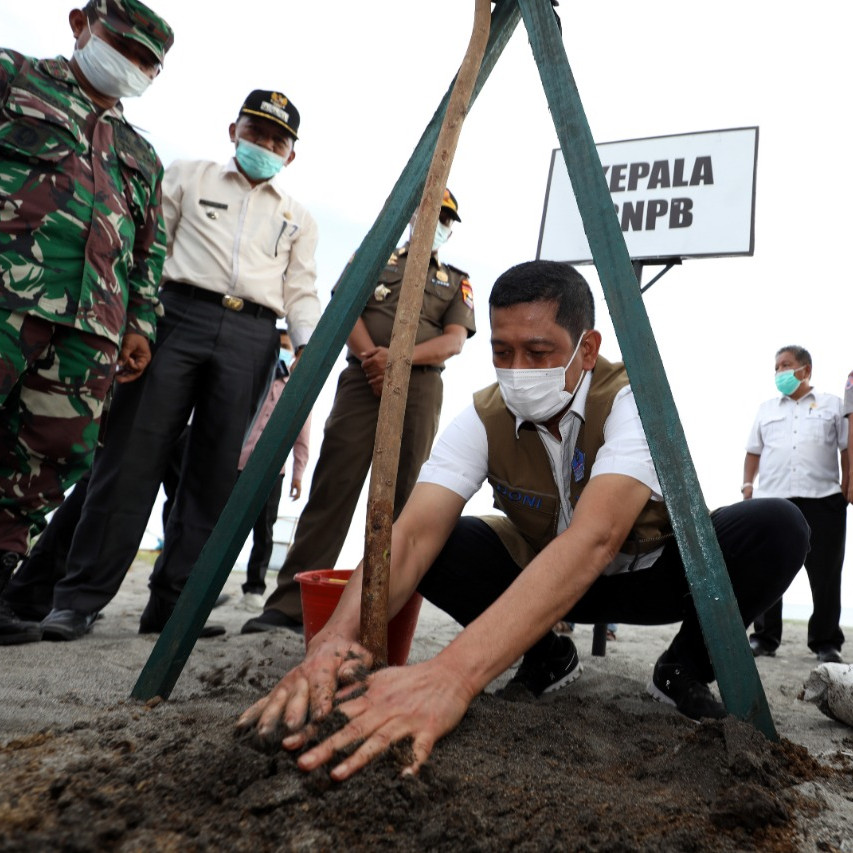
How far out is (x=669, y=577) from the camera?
5.81ft

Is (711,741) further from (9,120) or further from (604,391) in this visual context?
(9,120)

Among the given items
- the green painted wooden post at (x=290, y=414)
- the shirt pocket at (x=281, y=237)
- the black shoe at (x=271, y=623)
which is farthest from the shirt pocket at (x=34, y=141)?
the black shoe at (x=271, y=623)

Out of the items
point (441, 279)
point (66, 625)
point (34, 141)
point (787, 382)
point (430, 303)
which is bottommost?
point (66, 625)

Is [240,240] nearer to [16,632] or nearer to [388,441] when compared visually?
[16,632]

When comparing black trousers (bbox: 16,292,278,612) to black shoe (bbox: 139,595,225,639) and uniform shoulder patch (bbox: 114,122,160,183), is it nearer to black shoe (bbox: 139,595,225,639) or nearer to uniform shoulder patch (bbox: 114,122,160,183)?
black shoe (bbox: 139,595,225,639)

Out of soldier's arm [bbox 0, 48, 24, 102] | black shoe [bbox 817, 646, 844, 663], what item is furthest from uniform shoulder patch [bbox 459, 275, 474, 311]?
black shoe [bbox 817, 646, 844, 663]

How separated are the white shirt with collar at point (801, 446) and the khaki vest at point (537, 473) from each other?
2.33 metres

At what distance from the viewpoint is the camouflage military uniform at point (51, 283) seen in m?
2.03

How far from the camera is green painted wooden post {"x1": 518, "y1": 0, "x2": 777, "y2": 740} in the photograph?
4.26 feet

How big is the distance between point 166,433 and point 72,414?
1.21ft

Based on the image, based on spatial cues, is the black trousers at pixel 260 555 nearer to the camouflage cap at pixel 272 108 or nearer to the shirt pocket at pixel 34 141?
the camouflage cap at pixel 272 108

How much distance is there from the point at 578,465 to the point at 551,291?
0.42 metres

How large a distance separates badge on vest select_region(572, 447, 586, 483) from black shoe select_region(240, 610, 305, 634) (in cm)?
139

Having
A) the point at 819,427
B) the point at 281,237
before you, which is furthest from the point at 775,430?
the point at 281,237
